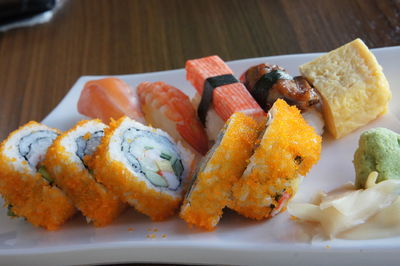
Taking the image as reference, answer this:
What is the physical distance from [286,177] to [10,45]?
3.46 metres

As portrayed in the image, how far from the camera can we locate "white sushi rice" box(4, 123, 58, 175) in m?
2.21

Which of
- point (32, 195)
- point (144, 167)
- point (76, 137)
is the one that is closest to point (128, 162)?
point (144, 167)

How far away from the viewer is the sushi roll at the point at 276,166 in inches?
71.1

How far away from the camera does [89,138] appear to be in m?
2.35

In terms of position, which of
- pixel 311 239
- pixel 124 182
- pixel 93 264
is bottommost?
pixel 93 264

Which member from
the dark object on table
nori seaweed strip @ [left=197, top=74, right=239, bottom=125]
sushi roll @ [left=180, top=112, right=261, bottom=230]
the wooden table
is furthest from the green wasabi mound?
the dark object on table

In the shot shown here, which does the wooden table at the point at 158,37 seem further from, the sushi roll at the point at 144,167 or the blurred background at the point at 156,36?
the sushi roll at the point at 144,167

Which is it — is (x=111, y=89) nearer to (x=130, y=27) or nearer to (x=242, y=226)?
(x=242, y=226)

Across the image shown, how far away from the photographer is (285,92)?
7.52ft

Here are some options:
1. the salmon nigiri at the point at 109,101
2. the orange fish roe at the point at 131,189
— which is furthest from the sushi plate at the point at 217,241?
the salmon nigiri at the point at 109,101

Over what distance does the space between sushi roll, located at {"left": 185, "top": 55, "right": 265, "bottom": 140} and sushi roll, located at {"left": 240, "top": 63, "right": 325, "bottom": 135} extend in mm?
61

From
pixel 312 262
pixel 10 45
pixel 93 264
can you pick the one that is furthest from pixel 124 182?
pixel 10 45

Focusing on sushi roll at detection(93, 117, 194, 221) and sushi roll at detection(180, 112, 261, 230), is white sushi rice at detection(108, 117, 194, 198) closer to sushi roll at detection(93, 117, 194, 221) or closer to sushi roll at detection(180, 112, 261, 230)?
sushi roll at detection(93, 117, 194, 221)

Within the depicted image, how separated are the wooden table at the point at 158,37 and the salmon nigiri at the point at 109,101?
756mm
